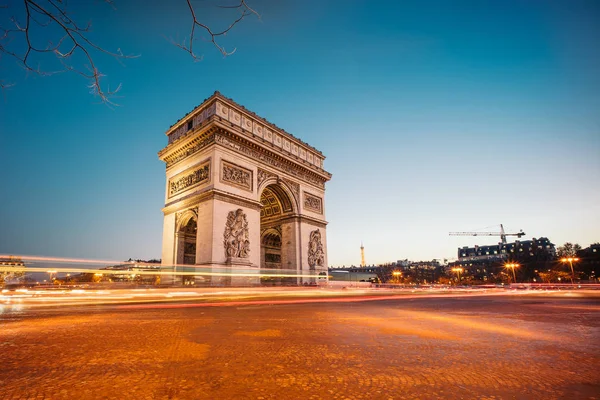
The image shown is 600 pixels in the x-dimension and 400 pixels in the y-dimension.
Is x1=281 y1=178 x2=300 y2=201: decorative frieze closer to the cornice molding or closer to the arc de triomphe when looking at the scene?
the arc de triomphe

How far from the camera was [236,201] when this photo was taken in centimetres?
2119

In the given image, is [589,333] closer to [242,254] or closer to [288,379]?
[288,379]

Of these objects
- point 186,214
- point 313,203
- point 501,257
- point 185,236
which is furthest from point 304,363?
point 501,257

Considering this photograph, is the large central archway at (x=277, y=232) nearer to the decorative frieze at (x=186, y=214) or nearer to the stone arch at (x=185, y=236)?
the stone arch at (x=185, y=236)

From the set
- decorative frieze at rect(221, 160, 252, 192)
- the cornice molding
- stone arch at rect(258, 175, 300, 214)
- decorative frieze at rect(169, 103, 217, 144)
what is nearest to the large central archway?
stone arch at rect(258, 175, 300, 214)

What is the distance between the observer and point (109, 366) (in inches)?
99.9

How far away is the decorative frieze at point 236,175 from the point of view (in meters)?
21.0

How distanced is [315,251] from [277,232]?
3.79 meters

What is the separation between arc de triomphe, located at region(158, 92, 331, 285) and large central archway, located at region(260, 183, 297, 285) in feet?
0.28

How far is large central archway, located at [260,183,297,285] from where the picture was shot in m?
25.2

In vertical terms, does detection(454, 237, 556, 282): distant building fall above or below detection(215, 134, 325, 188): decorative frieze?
below

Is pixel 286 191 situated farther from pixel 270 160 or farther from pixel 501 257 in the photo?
pixel 501 257

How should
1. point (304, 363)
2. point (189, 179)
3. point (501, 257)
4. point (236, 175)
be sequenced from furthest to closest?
1. point (501, 257)
2. point (189, 179)
3. point (236, 175)
4. point (304, 363)

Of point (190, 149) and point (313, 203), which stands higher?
point (190, 149)
